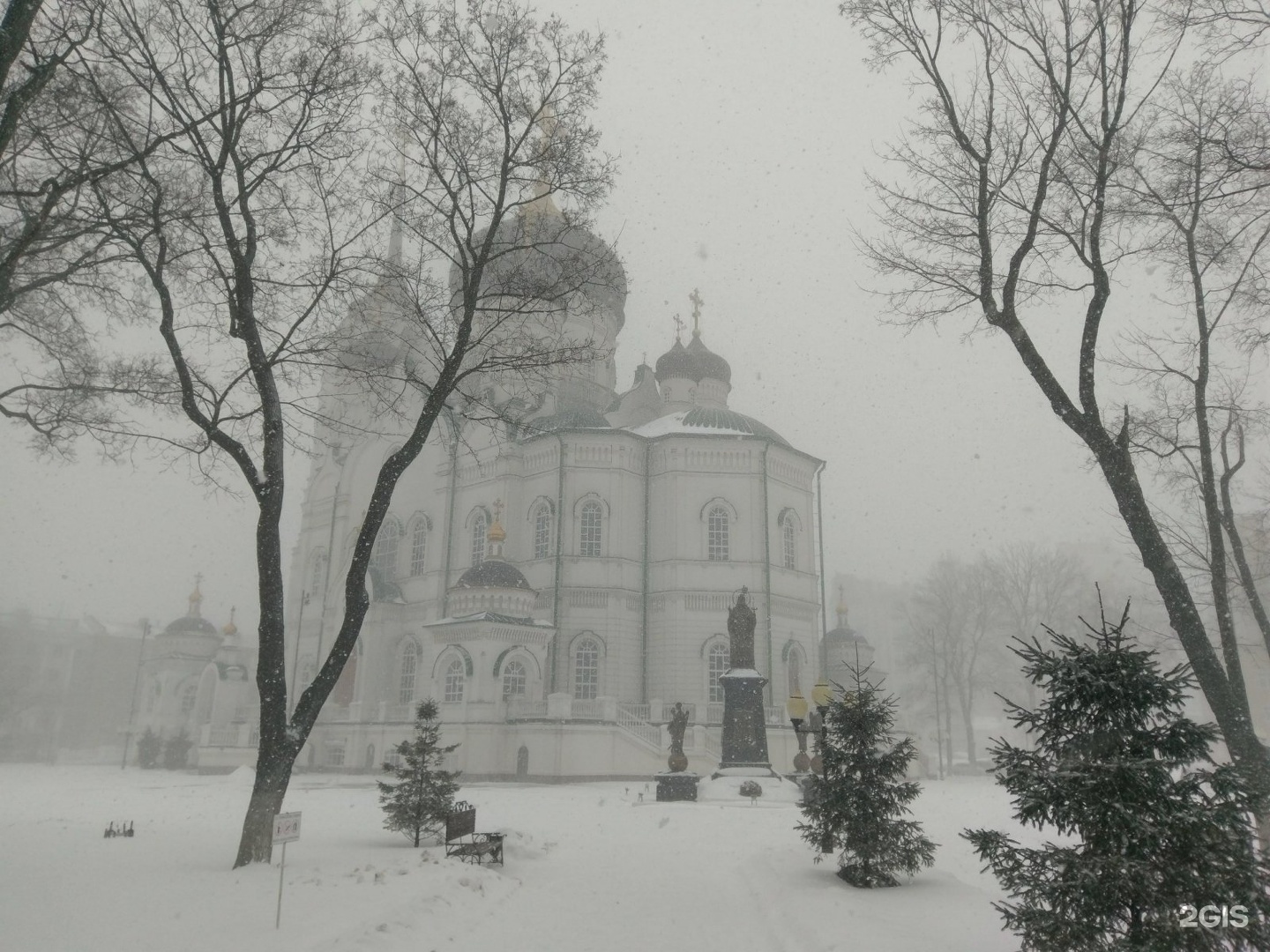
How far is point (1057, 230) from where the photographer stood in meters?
10.0

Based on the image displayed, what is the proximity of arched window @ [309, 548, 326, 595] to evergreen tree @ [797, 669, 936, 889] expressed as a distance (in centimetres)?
3233

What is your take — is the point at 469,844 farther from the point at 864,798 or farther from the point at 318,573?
the point at 318,573

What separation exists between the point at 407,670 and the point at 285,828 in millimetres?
27496

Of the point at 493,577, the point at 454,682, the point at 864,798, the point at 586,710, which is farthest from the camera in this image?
the point at 493,577

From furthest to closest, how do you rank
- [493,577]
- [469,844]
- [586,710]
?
[493,577]
[586,710]
[469,844]

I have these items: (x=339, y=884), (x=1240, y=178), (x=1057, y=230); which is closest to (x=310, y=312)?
(x=339, y=884)

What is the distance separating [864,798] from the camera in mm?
9008

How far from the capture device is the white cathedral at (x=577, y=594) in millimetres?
27547

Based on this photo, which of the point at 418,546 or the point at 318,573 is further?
the point at 318,573

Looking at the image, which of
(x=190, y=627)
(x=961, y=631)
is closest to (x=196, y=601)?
(x=190, y=627)

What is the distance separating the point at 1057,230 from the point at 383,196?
8177 mm

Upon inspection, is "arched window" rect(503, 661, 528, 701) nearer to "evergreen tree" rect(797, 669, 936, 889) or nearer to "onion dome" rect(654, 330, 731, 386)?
"onion dome" rect(654, 330, 731, 386)

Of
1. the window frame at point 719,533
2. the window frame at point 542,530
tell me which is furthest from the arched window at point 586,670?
the window frame at point 719,533

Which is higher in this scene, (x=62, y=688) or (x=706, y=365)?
(x=706, y=365)
